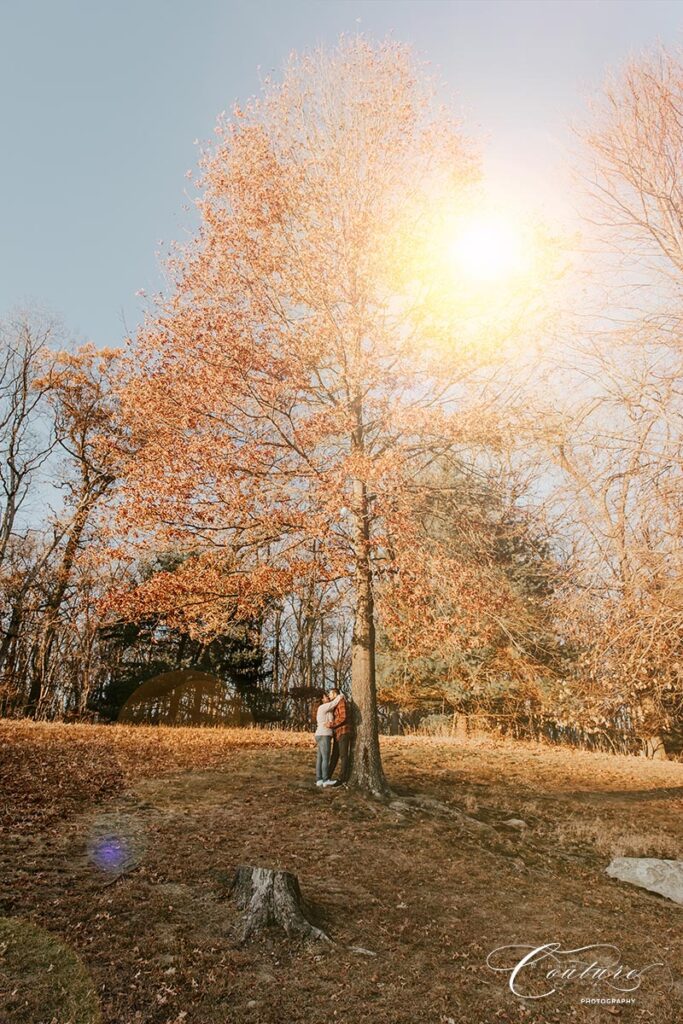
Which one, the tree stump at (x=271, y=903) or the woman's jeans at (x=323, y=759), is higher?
the woman's jeans at (x=323, y=759)

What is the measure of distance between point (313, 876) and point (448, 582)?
4523mm

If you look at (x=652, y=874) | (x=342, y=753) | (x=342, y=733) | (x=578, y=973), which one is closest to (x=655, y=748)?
(x=652, y=874)

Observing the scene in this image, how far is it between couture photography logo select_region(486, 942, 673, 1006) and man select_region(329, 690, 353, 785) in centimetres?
511

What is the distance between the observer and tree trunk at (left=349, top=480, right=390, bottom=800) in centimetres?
1034

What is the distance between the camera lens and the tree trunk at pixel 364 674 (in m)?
10.3

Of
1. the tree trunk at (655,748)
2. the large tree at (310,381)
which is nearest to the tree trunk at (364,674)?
the large tree at (310,381)

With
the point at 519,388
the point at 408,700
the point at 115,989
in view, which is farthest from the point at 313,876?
the point at 408,700

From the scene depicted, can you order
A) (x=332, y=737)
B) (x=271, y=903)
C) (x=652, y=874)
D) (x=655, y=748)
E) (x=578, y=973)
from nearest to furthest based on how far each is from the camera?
(x=578, y=973)
(x=271, y=903)
(x=652, y=874)
(x=332, y=737)
(x=655, y=748)

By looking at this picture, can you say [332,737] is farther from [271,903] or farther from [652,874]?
[271,903]

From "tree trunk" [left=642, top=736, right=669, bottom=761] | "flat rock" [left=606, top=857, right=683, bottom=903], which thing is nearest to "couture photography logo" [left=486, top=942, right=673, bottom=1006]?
"flat rock" [left=606, top=857, right=683, bottom=903]

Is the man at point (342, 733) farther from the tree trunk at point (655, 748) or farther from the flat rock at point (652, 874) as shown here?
the tree trunk at point (655, 748)

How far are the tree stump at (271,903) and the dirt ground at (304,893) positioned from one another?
0.43 feet

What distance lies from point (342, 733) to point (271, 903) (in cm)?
514

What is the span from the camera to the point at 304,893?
6.46m
